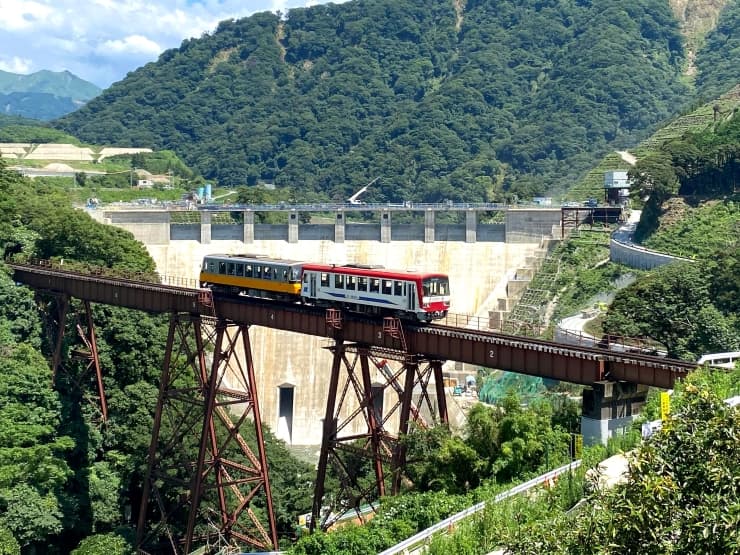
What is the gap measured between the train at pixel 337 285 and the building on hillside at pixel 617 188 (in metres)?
63.5

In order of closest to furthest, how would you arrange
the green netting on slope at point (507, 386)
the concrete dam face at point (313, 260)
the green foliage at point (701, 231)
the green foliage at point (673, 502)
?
the green foliage at point (673, 502), the green netting on slope at point (507, 386), the green foliage at point (701, 231), the concrete dam face at point (313, 260)

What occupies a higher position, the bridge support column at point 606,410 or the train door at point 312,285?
the train door at point 312,285

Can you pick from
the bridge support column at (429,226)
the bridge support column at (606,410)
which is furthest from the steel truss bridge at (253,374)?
the bridge support column at (429,226)

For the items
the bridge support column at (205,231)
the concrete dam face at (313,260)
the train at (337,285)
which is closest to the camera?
the train at (337,285)

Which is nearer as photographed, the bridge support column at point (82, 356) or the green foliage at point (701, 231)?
the bridge support column at point (82, 356)

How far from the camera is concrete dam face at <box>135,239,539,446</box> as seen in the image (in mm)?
86750

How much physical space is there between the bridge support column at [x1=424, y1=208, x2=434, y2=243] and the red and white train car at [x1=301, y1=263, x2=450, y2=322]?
55142 mm

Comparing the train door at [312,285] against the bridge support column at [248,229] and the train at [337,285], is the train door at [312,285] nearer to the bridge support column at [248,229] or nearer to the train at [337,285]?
the train at [337,285]

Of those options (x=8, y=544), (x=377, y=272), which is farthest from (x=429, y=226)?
(x=8, y=544)

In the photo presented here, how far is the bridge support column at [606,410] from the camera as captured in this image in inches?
1452

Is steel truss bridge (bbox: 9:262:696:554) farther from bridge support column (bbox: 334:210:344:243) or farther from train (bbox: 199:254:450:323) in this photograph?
bridge support column (bbox: 334:210:344:243)

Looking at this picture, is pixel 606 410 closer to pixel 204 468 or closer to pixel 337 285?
pixel 337 285

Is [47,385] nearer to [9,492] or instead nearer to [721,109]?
[9,492]

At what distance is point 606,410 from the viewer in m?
37.1
